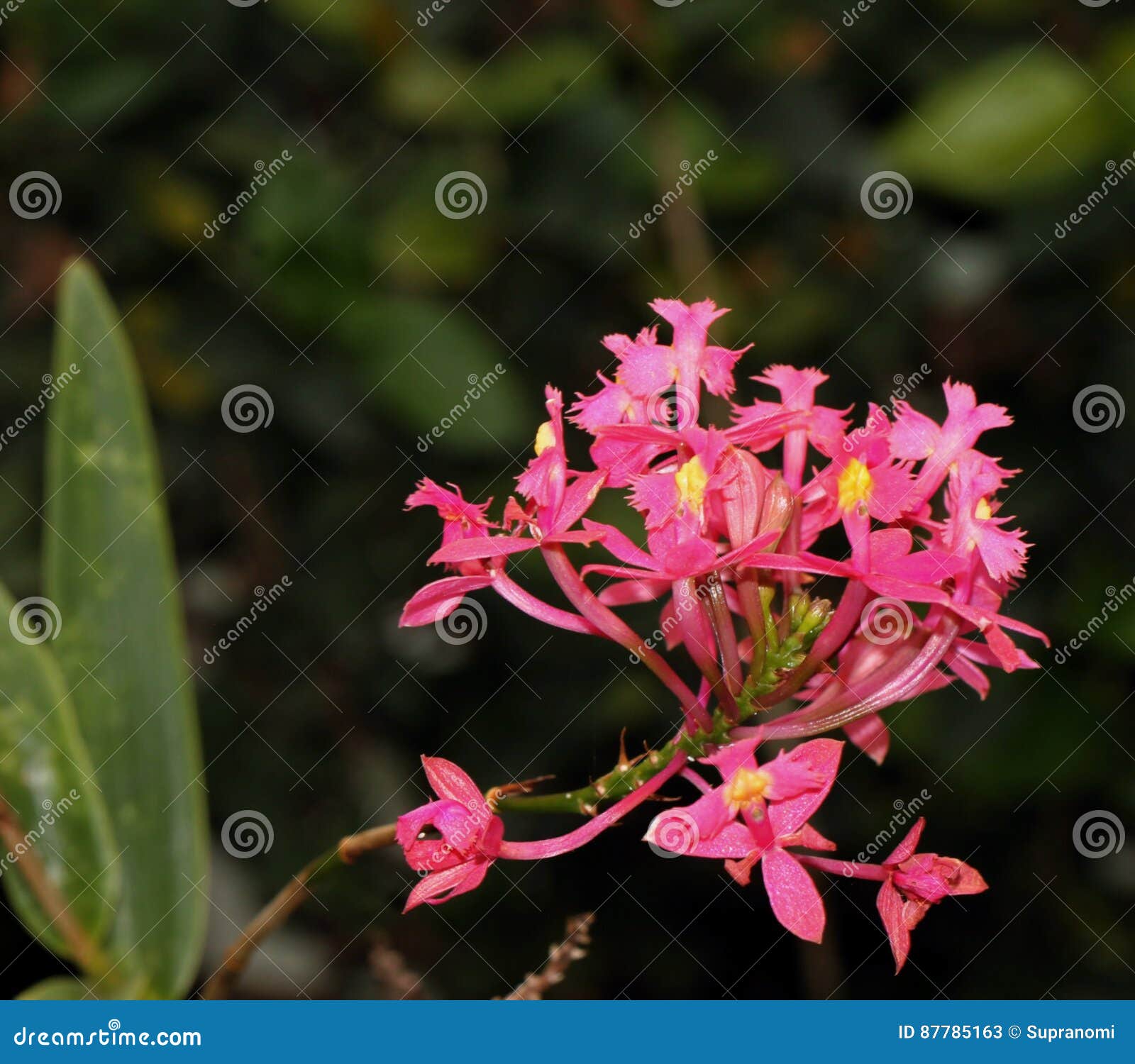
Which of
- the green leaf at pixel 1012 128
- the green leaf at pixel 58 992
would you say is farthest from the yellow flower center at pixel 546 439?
the green leaf at pixel 1012 128

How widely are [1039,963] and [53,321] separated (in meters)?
1.94

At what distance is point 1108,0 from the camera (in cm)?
172

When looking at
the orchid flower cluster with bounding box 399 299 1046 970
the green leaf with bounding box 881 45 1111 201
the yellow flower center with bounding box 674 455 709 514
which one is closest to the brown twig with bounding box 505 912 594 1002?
the orchid flower cluster with bounding box 399 299 1046 970

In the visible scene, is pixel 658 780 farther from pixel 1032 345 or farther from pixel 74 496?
pixel 1032 345

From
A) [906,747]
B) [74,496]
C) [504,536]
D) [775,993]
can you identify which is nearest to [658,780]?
[504,536]

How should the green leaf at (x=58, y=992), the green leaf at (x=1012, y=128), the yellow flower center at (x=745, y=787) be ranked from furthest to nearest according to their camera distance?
1. the green leaf at (x=1012, y=128)
2. the green leaf at (x=58, y=992)
3. the yellow flower center at (x=745, y=787)

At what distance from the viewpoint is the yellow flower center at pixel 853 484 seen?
780 mm

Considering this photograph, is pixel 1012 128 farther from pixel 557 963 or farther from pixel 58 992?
pixel 58 992

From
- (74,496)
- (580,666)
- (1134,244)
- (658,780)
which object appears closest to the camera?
(658,780)

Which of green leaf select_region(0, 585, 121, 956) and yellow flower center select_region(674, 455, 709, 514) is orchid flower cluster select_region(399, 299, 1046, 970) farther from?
green leaf select_region(0, 585, 121, 956)

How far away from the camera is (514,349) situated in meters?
1.88

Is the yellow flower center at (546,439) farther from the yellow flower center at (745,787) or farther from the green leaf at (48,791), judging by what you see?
the green leaf at (48,791)

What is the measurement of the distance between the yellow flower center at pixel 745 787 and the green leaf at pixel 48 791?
65cm

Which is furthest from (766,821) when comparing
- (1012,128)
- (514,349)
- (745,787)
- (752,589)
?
(514,349)
